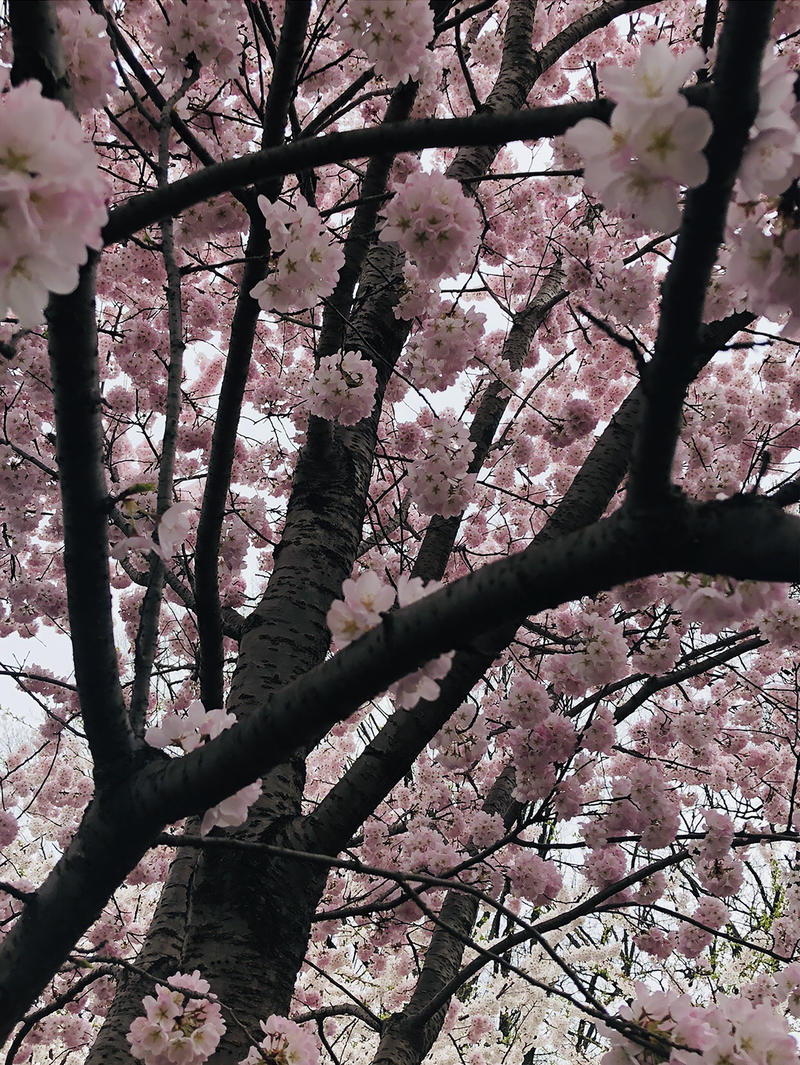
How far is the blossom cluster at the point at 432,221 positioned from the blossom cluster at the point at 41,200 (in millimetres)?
1395

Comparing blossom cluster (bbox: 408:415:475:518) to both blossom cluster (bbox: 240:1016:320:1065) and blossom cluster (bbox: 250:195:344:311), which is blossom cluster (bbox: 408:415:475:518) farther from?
blossom cluster (bbox: 240:1016:320:1065)

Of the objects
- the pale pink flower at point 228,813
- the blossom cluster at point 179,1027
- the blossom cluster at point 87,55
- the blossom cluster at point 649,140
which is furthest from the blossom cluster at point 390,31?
the blossom cluster at point 179,1027

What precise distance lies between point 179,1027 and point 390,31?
2792mm

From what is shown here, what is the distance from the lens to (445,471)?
120 inches

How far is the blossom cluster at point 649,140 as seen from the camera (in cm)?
89

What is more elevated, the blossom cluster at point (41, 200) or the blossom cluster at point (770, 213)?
the blossom cluster at point (770, 213)

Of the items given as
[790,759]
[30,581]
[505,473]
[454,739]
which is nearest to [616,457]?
[454,739]

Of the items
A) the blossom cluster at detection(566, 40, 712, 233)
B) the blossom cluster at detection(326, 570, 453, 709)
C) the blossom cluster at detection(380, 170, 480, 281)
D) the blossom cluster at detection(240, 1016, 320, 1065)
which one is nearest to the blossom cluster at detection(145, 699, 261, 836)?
the blossom cluster at detection(326, 570, 453, 709)

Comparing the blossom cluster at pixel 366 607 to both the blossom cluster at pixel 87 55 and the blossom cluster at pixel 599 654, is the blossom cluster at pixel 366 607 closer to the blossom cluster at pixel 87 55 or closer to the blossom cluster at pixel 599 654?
the blossom cluster at pixel 87 55

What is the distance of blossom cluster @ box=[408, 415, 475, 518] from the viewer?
10.00 feet

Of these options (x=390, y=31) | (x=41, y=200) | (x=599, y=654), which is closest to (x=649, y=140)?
(x=41, y=200)

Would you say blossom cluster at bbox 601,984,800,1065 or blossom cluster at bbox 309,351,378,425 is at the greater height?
blossom cluster at bbox 309,351,378,425

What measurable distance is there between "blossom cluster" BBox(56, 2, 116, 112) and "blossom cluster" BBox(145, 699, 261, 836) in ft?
4.58

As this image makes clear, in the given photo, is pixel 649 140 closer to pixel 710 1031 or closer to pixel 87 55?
pixel 87 55
